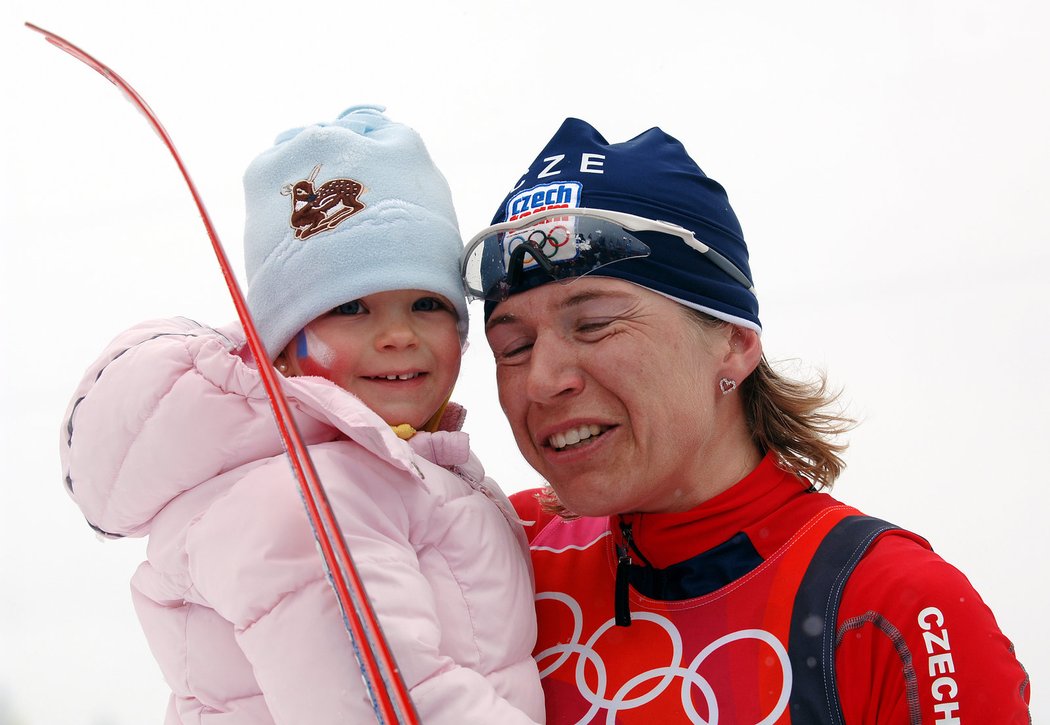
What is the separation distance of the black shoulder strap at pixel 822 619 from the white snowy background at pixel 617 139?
2144 mm

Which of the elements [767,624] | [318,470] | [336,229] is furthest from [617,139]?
[318,470]

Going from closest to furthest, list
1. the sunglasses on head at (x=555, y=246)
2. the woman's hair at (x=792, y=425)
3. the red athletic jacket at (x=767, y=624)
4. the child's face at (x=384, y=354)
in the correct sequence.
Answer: the red athletic jacket at (x=767, y=624)
the child's face at (x=384, y=354)
the sunglasses on head at (x=555, y=246)
the woman's hair at (x=792, y=425)

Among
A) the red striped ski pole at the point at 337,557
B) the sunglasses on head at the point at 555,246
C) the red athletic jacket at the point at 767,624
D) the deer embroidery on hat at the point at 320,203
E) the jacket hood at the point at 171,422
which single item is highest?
the deer embroidery on hat at the point at 320,203

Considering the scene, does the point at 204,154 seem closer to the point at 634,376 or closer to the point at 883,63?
the point at 634,376

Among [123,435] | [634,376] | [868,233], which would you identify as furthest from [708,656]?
[868,233]

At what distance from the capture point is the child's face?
1521 millimetres

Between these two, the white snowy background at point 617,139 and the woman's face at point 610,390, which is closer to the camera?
the woman's face at point 610,390

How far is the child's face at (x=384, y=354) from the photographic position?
1.52 metres

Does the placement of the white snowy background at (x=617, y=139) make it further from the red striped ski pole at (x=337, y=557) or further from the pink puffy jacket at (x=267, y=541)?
the red striped ski pole at (x=337, y=557)


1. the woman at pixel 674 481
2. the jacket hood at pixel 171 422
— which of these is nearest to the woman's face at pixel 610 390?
the woman at pixel 674 481

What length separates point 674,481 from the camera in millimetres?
1685

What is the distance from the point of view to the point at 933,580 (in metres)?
1.35

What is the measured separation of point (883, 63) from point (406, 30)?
8.88ft

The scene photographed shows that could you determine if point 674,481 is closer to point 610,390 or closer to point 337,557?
point 610,390
